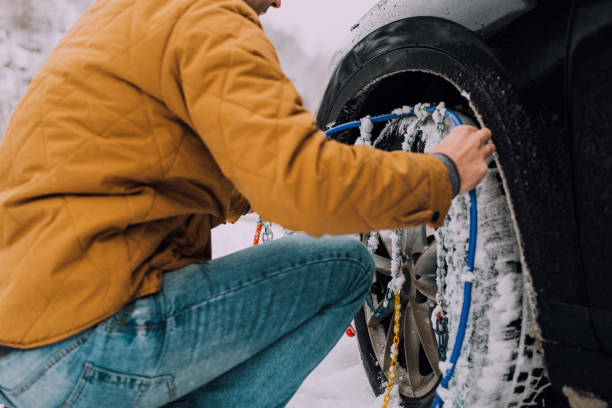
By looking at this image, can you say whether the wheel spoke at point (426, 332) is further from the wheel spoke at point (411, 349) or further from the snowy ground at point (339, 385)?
the snowy ground at point (339, 385)

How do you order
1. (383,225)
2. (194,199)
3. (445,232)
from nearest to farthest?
(383,225)
(194,199)
(445,232)

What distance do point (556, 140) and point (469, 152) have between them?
16 cm

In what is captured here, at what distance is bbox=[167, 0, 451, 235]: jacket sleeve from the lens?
83cm

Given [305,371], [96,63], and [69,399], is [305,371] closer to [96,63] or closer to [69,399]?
[69,399]

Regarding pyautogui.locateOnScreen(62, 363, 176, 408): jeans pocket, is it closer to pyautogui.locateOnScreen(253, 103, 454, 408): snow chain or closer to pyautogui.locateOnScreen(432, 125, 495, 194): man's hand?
pyautogui.locateOnScreen(253, 103, 454, 408): snow chain

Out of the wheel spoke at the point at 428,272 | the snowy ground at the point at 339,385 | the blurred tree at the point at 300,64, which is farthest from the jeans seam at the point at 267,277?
the blurred tree at the point at 300,64

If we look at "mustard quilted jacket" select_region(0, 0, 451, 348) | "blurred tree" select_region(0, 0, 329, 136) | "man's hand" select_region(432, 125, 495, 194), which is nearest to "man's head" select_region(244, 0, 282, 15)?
"mustard quilted jacket" select_region(0, 0, 451, 348)

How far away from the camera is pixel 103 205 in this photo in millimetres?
928

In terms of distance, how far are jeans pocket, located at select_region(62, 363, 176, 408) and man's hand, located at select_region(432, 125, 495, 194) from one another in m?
0.77

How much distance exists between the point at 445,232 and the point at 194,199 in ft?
2.16

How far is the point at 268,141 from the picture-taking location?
823 mm

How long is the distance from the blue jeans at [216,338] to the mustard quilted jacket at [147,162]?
0.06m

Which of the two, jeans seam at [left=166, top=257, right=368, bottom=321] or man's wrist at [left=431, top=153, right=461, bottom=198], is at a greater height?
man's wrist at [left=431, top=153, right=461, bottom=198]

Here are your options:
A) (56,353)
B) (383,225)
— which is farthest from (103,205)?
(383,225)
